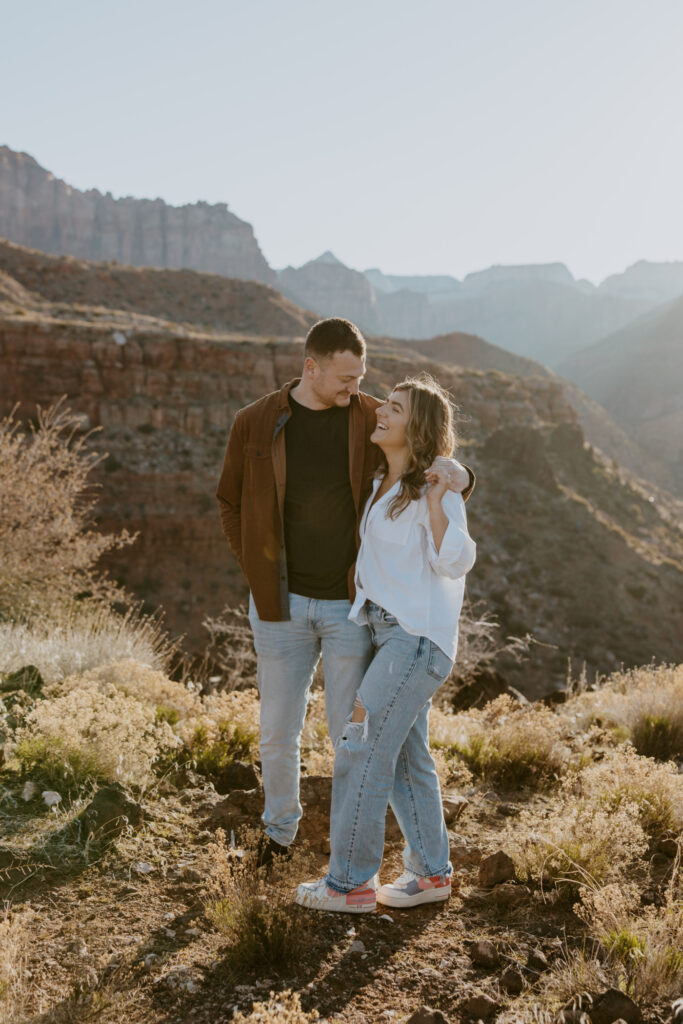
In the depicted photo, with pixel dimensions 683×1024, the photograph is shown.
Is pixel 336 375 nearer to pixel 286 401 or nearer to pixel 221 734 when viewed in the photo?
pixel 286 401

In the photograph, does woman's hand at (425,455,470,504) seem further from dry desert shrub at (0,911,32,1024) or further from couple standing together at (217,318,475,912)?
dry desert shrub at (0,911,32,1024)

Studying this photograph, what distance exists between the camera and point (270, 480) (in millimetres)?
3037

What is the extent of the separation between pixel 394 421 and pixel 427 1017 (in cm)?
186

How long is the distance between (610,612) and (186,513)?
51.7 feet

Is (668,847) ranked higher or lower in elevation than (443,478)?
lower

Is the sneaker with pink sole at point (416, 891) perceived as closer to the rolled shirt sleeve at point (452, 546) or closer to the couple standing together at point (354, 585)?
the couple standing together at point (354, 585)

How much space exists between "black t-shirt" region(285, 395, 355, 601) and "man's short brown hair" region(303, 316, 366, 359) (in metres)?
0.28

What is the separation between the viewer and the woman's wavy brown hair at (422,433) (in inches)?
107

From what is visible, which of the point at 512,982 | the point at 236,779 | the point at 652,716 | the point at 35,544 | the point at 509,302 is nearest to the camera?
the point at 512,982

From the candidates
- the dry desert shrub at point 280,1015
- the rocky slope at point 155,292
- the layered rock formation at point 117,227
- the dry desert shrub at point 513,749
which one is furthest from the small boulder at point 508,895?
the layered rock formation at point 117,227

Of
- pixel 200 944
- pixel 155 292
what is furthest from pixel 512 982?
pixel 155 292

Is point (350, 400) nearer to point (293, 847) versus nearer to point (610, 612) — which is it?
point (293, 847)

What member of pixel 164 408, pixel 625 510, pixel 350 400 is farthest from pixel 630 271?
pixel 350 400

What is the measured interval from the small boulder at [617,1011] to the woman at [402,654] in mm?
850
